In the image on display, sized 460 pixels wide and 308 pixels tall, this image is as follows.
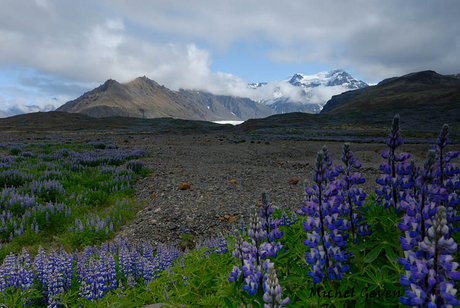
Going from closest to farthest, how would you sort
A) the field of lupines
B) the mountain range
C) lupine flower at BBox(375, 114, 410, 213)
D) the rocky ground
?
the field of lupines → lupine flower at BBox(375, 114, 410, 213) → the rocky ground → the mountain range

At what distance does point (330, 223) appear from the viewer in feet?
6.33

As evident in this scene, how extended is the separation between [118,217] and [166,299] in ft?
17.2

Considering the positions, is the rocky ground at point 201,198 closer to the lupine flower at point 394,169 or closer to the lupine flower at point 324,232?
the lupine flower at point 394,169

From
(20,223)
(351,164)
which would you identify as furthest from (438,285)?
(20,223)

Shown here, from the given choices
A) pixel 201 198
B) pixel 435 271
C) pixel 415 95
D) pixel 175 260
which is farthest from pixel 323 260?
pixel 415 95

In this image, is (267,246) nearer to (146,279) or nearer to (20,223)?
(146,279)

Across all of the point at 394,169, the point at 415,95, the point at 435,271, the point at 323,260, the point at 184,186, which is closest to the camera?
the point at 435,271

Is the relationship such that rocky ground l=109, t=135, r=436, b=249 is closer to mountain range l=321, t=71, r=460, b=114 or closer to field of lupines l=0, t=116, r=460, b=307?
field of lupines l=0, t=116, r=460, b=307

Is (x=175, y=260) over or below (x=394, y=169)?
below

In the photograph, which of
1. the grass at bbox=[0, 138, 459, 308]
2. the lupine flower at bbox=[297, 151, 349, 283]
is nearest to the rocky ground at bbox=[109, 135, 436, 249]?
the grass at bbox=[0, 138, 459, 308]

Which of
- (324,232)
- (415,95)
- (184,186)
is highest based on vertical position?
(415,95)

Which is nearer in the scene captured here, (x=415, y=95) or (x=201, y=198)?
(x=201, y=198)

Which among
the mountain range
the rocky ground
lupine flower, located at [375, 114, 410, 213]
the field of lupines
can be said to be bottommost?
the rocky ground

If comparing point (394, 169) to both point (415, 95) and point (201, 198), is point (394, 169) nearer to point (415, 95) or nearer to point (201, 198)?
point (201, 198)
